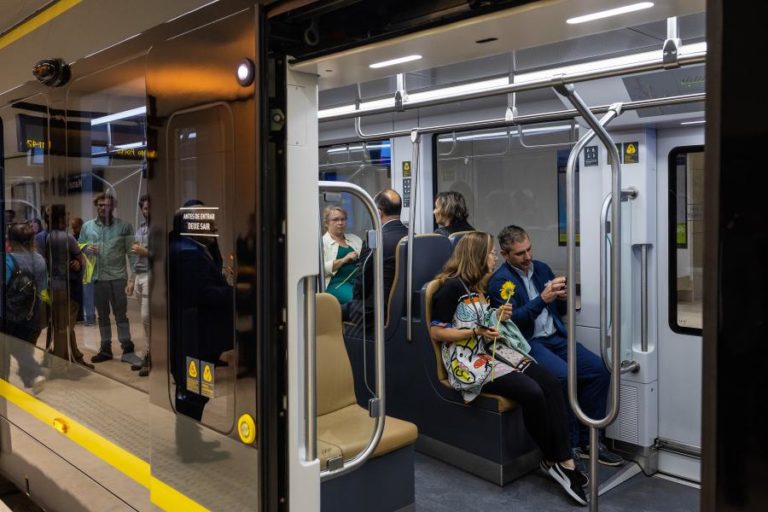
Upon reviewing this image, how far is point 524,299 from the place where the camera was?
5004 mm

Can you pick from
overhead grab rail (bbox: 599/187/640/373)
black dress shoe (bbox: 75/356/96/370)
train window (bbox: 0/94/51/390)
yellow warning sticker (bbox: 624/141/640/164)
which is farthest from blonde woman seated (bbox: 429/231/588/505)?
train window (bbox: 0/94/51/390)

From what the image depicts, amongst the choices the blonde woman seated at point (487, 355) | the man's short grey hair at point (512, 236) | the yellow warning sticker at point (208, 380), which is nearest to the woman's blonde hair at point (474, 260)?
the blonde woman seated at point (487, 355)

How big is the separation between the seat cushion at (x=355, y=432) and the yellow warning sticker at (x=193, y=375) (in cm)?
121

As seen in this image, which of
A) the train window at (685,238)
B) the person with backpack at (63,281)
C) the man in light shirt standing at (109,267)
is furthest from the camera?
the train window at (685,238)

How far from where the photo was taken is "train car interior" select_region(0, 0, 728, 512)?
2.16 meters

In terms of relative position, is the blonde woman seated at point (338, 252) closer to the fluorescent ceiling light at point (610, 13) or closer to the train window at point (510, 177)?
the train window at point (510, 177)

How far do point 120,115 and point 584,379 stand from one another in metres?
3.48

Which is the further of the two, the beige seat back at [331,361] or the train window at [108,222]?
the beige seat back at [331,361]

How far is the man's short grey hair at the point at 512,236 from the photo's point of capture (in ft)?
16.4

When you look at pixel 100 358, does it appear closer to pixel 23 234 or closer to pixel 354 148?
pixel 23 234

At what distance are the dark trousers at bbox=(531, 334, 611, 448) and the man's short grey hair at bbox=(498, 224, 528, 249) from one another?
0.72m

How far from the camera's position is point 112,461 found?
9.70 feet

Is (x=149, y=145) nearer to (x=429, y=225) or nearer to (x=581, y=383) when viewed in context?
(x=581, y=383)

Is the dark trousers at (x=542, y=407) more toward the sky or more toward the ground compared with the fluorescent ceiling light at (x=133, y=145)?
more toward the ground
